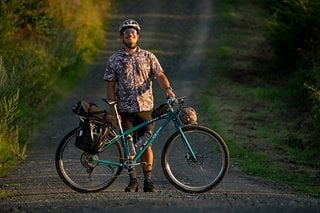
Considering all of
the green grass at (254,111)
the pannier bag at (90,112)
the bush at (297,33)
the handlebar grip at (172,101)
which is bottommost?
the green grass at (254,111)

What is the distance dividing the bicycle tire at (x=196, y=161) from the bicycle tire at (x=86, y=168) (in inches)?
23.2

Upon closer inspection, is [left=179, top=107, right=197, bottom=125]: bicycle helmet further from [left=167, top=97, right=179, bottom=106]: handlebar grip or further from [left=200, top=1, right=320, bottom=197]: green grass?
[left=200, top=1, right=320, bottom=197]: green grass

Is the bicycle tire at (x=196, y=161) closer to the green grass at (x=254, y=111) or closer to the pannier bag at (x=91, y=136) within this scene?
the pannier bag at (x=91, y=136)

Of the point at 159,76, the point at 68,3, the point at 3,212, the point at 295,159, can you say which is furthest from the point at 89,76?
the point at 3,212

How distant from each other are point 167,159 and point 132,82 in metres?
0.98

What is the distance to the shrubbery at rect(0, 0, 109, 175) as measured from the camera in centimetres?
1277

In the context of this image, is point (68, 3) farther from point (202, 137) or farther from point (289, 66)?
point (202, 137)

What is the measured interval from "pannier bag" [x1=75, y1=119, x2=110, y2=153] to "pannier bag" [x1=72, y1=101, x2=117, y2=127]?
62 mm

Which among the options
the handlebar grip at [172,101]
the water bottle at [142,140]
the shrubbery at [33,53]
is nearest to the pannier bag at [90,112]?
the water bottle at [142,140]

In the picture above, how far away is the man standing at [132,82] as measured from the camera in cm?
904

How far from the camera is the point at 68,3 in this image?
23438 millimetres

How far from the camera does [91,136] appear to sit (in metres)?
8.90

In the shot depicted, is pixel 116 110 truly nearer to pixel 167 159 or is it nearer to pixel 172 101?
pixel 172 101

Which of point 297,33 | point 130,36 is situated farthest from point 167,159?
point 297,33
